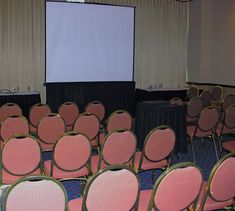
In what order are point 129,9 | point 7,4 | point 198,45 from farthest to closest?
1. point 198,45
2. point 129,9
3. point 7,4

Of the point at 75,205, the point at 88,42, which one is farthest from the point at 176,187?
the point at 88,42

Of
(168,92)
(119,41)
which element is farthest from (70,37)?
(168,92)

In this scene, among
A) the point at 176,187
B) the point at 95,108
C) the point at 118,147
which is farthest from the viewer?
the point at 95,108

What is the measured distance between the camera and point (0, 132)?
18.0 ft

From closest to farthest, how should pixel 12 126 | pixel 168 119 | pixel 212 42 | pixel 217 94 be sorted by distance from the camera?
pixel 12 126
pixel 168 119
pixel 217 94
pixel 212 42

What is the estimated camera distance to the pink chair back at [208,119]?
6244 mm

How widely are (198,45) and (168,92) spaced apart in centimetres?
259

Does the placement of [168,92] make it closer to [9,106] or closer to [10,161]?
[9,106]

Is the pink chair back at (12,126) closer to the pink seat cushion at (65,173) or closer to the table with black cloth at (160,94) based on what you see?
the pink seat cushion at (65,173)

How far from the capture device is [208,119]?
6312 mm

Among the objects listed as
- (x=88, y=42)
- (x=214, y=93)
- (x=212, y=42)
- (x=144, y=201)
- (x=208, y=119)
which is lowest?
(x=144, y=201)

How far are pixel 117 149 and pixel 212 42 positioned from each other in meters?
9.03

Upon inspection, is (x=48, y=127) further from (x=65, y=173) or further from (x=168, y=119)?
(x=168, y=119)

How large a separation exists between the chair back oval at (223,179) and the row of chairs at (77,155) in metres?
1.25
